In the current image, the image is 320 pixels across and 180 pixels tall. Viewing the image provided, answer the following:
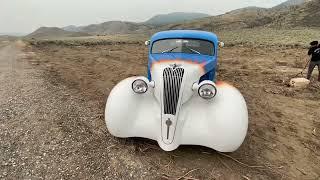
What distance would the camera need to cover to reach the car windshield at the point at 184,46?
8992mm

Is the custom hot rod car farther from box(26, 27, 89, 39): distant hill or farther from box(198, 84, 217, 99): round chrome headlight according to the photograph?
box(26, 27, 89, 39): distant hill

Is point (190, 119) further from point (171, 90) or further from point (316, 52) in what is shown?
point (316, 52)

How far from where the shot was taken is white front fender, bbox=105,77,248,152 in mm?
6910

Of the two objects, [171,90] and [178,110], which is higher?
[171,90]

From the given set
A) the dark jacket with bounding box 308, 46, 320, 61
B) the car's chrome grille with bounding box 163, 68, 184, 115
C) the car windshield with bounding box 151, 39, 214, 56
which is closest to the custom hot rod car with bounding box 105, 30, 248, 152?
the car's chrome grille with bounding box 163, 68, 184, 115

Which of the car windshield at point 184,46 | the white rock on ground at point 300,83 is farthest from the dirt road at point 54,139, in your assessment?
the white rock on ground at point 300,83

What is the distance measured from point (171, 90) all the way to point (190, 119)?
29.8 inches

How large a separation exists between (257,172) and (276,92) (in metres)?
6.55

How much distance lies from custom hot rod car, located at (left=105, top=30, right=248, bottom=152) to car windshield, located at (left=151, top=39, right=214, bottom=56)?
3.26 ft

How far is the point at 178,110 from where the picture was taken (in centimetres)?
718

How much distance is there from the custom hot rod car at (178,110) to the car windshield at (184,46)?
3.26 feet

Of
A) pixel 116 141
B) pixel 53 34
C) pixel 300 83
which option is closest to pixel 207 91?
pixel 116 141

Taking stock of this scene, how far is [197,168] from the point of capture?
680cm

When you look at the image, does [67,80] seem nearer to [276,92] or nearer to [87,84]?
[87,84]
